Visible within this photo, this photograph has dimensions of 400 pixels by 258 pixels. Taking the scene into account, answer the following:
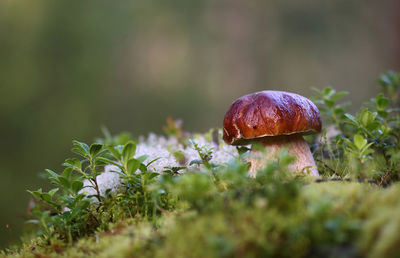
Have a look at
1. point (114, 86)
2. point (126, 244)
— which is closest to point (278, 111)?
point (126, 244)

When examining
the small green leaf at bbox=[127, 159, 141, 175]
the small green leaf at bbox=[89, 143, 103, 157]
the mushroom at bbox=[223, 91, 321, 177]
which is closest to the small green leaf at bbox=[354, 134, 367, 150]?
the mushroom at bbox=[223, 91, 321, 177]

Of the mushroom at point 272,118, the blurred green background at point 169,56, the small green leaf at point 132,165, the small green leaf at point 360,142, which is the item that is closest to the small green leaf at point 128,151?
the small green leaf at point 132,165

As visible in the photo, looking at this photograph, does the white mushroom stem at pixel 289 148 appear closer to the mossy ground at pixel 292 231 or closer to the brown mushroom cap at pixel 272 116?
the brown mushroom cap at pixel 272 116

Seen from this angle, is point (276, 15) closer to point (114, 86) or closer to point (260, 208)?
point (114, 86)

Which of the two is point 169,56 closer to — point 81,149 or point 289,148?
point 289,148

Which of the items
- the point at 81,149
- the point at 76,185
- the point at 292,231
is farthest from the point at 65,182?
the point at 292,231

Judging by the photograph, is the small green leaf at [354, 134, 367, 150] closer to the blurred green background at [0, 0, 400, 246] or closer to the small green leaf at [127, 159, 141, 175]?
the small green leaf at [127, 159, 141, 175]

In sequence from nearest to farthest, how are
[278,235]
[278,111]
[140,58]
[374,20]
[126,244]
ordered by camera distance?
[278,235] → [126,244] → [278,111] → [374,20] → [140,58]
